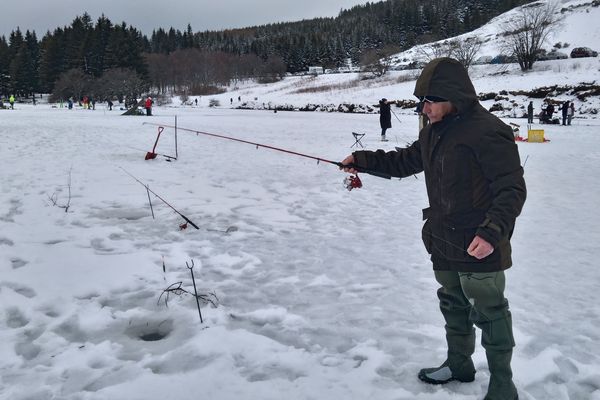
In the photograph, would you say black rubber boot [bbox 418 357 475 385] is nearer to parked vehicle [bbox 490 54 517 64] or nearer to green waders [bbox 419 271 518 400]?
green waders [bbox 419 271 518 400]

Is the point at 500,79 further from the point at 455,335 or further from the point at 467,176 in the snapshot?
the point at 467,176

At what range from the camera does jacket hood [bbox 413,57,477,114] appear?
2273 mm

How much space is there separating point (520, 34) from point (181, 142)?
4877 centimetres

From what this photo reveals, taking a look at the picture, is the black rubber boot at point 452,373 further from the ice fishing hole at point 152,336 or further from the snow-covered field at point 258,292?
the ice fishing hole at point 152,336

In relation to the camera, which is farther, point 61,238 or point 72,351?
point 61,238

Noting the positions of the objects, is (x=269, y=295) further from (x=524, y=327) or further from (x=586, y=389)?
(x=586, y=389)

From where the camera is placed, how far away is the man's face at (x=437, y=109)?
2.36 meters

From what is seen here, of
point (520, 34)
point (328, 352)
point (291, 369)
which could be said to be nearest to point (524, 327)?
point (328, 352)

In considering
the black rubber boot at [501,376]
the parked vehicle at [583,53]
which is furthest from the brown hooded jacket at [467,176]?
the parked vehicle at [583,53]

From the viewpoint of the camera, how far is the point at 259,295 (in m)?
4.04

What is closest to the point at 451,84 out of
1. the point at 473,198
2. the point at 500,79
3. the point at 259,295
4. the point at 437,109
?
the point at 437,109

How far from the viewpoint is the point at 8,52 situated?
84.4 m

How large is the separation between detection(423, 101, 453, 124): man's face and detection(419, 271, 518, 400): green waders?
0.87 metres

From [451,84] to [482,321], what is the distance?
4.21ft
